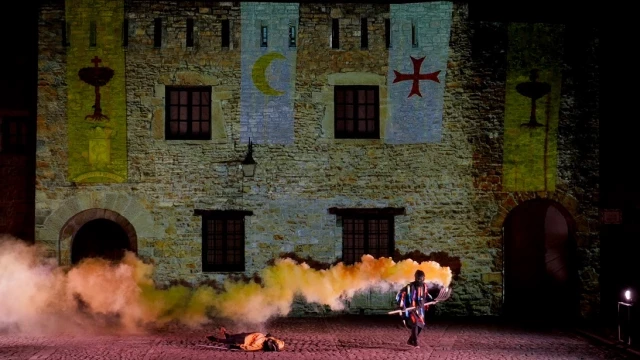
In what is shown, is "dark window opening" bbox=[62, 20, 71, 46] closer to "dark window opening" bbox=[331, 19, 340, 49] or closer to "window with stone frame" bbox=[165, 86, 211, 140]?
"window with stone frame" bbox=[165, 86, 211, 140]

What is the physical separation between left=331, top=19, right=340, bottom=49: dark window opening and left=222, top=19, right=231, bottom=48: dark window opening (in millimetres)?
2606

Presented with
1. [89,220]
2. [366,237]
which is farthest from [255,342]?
[89,220]

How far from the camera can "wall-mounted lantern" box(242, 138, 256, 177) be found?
59.1 feet

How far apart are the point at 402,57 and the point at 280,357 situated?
8745mm

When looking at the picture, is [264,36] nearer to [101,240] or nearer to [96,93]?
[96,93]

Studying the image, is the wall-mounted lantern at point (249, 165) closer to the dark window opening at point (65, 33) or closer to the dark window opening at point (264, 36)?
the dark window opening at point (264, 36)

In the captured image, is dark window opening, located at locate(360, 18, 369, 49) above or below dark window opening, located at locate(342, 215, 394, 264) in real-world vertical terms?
above

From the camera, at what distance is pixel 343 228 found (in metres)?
18.3

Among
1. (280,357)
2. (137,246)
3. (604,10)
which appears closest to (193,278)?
(137,246)

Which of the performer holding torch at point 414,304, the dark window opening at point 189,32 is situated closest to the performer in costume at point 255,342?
the performer holding torch at point 414,304

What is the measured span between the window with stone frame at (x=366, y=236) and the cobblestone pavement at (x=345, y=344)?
2.12 m

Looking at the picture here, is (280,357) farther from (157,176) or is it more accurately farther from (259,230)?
(157,176)

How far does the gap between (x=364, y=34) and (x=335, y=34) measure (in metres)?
0.74

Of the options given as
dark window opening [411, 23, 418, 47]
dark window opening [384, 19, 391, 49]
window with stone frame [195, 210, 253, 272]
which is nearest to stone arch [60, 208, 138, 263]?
window with stone frame [195, 210, 253, 272]
